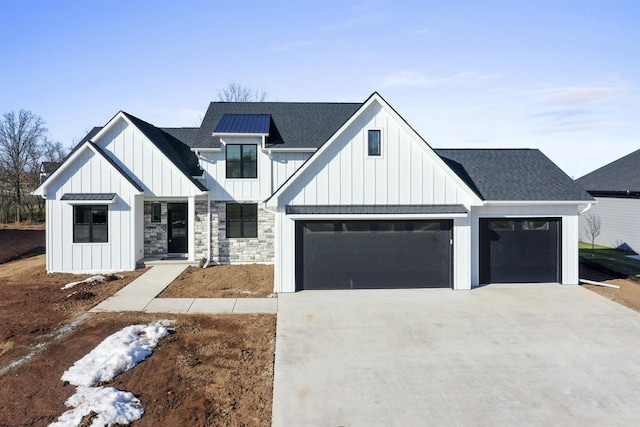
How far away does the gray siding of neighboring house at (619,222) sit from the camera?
21.1m

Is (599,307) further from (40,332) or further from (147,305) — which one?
(40,332)

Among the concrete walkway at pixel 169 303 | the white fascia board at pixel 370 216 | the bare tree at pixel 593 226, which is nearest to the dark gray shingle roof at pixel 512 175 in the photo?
the white fascia board at pixel 370 216

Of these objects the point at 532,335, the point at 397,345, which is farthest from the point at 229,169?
the point at 532,335

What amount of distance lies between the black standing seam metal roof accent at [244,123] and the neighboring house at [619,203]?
18525 millimetres

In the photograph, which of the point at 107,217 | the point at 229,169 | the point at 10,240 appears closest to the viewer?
the point at 107,217

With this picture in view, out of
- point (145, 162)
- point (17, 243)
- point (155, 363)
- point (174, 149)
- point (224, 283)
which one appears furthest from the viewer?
point (17, 243)

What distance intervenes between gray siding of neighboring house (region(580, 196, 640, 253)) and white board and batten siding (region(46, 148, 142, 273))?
23.5 meters

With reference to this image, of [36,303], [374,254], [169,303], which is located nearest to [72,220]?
[36,303]

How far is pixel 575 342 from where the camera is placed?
27.5ft

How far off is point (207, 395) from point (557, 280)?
11.7 metres

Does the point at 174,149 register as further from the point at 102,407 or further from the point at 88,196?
the point at 102,407

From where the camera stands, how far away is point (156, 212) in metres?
→ 17.0

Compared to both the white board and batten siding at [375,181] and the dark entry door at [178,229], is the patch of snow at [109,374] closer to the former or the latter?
the white board and batten siding at [375,181]

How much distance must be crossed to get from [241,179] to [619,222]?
20.0m
